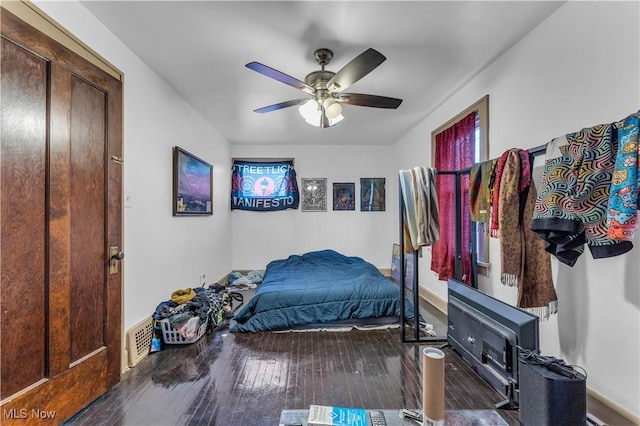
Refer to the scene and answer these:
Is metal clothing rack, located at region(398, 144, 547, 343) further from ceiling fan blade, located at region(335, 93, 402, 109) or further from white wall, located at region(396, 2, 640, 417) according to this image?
ceiling fan blade, located at region(335, 93, 402, 109)

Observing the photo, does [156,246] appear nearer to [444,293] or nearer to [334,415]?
[334,415]

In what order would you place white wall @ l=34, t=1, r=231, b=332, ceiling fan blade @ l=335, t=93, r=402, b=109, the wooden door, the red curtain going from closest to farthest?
1. the wooden door
2. white wall @ l=34, t=1, r=231, b=332
3. ceiling fan blade @ l=335, t=93, r=402, b=109
4. the red curtain

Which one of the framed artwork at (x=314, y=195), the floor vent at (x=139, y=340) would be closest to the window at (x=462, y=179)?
the framed artwork at (x=314, y=195)

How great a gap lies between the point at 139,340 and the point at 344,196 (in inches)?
158

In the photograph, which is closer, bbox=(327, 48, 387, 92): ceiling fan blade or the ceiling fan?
bbox=(327, 48, 387, 92): ceiling fan blade

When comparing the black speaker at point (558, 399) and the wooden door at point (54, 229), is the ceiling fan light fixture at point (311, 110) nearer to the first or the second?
the wooden door at point (54, 229)

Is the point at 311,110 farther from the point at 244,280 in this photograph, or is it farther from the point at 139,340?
the point at 244,280

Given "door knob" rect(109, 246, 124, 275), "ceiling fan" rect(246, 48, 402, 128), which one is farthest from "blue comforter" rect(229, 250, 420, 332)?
"ceiling fan" rect(246, 48, 402, 128)

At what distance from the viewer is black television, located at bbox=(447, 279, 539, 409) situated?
1375 millimetres

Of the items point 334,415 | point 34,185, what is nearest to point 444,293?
point 334,415

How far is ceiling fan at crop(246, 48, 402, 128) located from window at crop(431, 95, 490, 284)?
96 centimetres

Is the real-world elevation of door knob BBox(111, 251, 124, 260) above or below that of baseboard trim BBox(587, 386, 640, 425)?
above

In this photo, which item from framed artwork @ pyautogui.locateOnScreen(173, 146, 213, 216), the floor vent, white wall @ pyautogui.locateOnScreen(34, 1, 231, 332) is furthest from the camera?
framed artwork @ pyautogui.locateOnScreen(173, 146, 213, 216)

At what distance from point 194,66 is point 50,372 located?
2.45 meters
